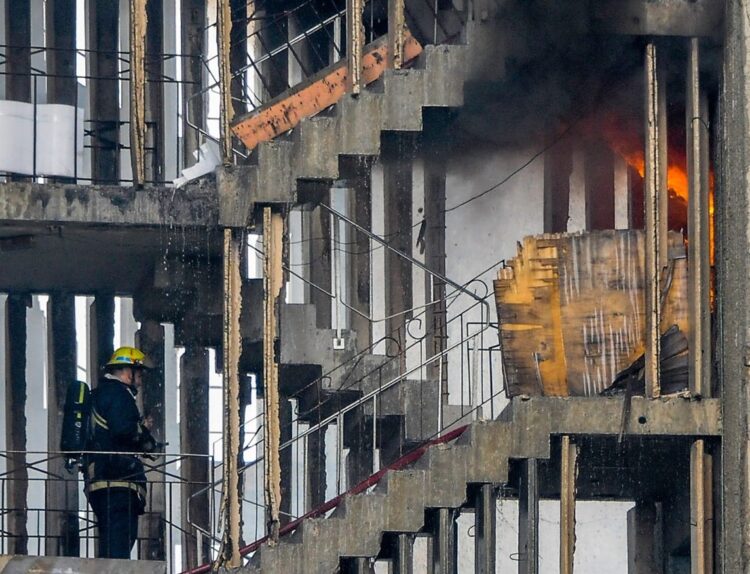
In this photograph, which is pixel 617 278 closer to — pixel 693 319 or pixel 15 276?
pixel 693 319

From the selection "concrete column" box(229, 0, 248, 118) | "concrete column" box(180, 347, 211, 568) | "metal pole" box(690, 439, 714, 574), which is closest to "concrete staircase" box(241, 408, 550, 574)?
"metal pole" box(690, 439, 714, 574)

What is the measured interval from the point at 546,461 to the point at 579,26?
4149 millimetres

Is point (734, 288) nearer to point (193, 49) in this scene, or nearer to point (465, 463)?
point (465, 463)

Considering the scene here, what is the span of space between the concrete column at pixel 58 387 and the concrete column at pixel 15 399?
Result: 1.05ft

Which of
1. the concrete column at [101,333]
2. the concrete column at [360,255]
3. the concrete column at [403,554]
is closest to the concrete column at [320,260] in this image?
the concrete column at [360,255]

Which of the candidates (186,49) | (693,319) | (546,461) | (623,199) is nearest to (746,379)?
(693,319)

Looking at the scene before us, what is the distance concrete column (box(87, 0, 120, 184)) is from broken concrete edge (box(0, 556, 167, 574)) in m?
6.83

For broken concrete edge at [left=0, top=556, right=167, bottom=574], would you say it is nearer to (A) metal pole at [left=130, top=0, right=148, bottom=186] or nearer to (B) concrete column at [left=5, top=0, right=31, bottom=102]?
(A) metal pole at [left=130, top=0, right=148, bottom=186]

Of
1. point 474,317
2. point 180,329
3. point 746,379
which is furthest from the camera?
point 474,317

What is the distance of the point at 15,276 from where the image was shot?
30.7 meters

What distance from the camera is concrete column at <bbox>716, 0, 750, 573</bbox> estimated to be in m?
24.6

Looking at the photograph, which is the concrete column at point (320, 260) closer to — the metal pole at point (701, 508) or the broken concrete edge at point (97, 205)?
the broken concrete edge at point (97, 205)

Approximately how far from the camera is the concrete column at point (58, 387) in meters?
31.9

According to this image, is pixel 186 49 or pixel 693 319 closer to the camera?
pixel 693 319
